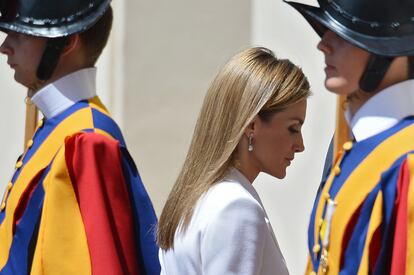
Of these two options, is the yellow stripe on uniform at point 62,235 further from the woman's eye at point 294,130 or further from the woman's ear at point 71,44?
the woman's eye at point 294,130

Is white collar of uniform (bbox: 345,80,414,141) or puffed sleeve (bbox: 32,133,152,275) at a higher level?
white collar of uniform (bbox: 345,80,414,141)

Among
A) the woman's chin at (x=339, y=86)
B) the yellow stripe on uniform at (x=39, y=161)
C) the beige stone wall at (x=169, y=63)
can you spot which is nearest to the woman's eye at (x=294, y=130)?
the woman's chin at (x=339, y=86)

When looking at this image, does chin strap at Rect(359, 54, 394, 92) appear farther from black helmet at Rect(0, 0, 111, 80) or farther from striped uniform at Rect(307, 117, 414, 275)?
black helmet at Rect(0, 0, 111, 80)

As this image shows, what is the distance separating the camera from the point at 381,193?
338 cm

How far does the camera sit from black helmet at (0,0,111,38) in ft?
14.9

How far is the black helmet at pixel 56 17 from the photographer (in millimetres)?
4539

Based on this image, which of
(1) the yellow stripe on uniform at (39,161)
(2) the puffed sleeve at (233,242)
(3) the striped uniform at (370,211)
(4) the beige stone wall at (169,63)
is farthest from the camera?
(4) the beige stone wall at (169,63)

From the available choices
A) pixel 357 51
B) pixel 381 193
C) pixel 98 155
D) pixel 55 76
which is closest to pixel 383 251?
pixel 381 193

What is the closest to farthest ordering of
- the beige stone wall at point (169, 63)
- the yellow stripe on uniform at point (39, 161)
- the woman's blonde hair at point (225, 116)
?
1. the woman's blonde hair at point (225, 116)
2. the yellow stripe on uniform at point (39, 161)
3. the beige stone wall at point (169, 63)

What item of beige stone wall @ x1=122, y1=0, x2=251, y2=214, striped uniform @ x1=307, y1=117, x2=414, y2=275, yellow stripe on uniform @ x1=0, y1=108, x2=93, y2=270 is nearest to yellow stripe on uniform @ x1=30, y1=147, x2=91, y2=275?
yellow stripe on uniform @ x1=0, y1=108, x2=93, y2=270

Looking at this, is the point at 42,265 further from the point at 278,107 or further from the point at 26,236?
the point at 278,107

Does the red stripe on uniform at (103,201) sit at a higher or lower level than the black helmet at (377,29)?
lower

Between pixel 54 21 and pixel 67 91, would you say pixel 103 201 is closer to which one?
pixel 67 91

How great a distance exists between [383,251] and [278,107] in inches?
24.0
